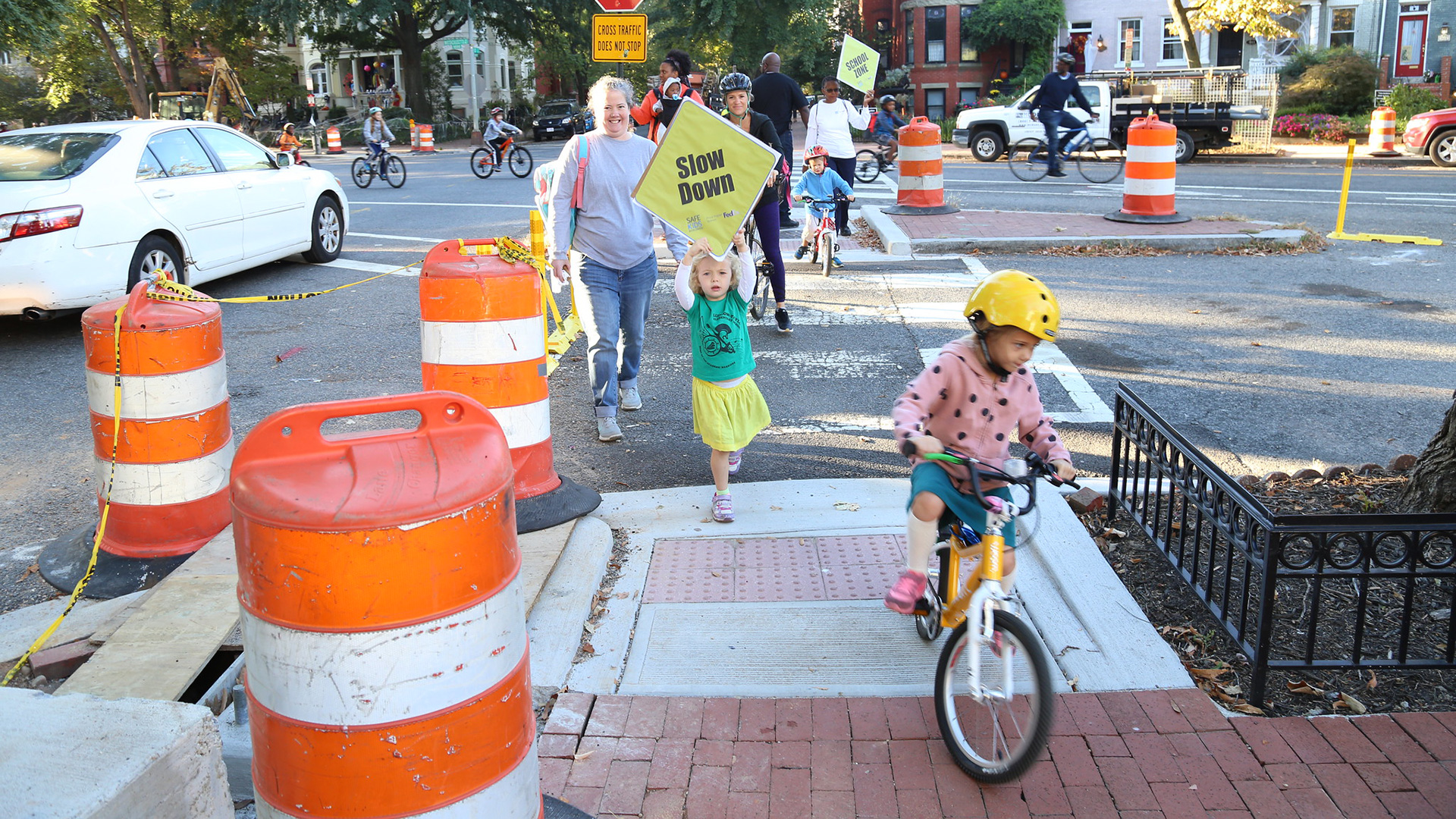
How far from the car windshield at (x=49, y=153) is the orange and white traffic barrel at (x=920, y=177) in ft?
31.1

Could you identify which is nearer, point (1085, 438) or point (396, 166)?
point (1085, 438)

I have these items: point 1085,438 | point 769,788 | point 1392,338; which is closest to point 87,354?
point 769,788

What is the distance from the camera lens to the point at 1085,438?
6.42 m

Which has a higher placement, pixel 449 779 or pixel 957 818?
pixel 449 779

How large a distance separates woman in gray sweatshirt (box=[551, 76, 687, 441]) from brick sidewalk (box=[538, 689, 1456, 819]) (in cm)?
306

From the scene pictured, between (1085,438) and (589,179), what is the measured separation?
3198 millimetres

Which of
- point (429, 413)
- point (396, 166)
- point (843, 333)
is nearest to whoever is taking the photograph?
point (429, 413)

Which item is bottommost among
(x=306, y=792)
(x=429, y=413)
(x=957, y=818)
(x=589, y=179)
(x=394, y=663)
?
(x=957, y=818)

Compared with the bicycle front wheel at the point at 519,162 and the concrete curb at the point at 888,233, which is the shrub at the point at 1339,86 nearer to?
the bicycle front wheel at the point at 519,162

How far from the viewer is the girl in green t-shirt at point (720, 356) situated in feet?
16.7

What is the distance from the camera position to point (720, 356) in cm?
508

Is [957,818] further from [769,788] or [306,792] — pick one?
[306,792]

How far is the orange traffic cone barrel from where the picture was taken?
4.55 metres

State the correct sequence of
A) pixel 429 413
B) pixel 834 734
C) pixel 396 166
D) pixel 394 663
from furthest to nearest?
pixel 396 166 → pixel 834 734 → pixel 429 413 → pixel 394 663
